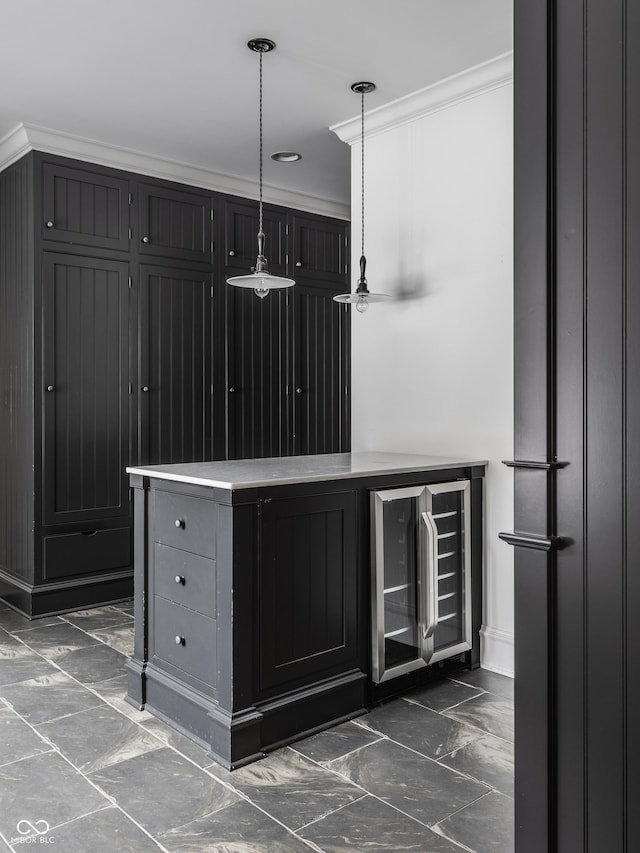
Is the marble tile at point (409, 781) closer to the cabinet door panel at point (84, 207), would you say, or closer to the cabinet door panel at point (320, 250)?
the cabinet door panel at point (84, 207)

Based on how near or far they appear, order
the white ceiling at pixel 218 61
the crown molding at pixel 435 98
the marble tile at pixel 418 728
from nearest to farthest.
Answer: the marble tile at pixel 418 728 → the white ceiling at pixel 218 61 → the crown molding at pixel 435 98

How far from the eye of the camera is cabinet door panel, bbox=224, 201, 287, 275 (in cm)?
481

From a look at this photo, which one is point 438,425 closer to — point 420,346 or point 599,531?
point 420,346

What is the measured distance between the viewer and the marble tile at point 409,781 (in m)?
2.05

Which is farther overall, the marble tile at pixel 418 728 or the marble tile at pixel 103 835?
the marble tile at pixel 418 728

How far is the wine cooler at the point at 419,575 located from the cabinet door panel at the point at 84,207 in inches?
98.7

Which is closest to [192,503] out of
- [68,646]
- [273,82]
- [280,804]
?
[280,804]

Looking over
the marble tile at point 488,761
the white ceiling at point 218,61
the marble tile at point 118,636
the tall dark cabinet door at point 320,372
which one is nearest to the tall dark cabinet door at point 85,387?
the marble tile at point 118,636

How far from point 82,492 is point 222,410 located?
3.50 ft

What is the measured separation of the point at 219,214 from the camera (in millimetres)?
4762

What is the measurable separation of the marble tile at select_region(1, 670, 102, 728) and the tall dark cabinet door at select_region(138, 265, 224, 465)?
5.44 ft

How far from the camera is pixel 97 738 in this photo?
2.49 meters

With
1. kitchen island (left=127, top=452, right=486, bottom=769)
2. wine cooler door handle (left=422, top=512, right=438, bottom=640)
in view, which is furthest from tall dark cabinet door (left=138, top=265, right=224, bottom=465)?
wine cooler door handle (left=422, top=512, right=438, bottom=640)

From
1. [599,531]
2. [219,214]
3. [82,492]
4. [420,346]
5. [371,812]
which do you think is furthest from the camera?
[219,214]
